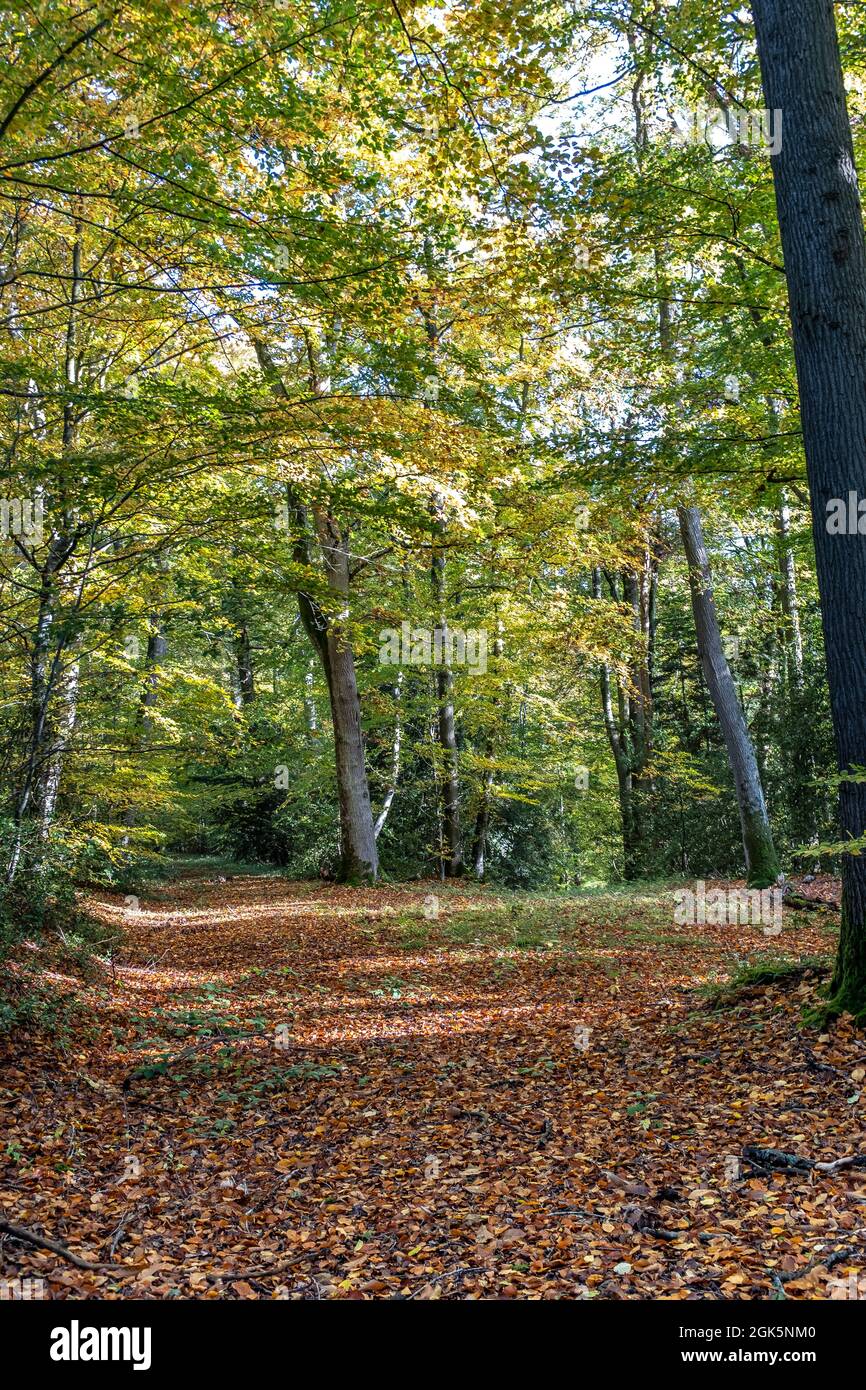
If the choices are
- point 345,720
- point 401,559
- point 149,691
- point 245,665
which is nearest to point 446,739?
point 345,720

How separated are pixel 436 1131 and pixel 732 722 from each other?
31.3ft

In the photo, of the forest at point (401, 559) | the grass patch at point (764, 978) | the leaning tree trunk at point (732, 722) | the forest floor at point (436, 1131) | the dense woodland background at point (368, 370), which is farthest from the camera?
the leaning tree trunk at point (732, 722)

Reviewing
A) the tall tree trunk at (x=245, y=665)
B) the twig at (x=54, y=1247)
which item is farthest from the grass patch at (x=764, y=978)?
the tall tree trunk at (x=245, y=665)

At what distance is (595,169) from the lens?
21.4 ft

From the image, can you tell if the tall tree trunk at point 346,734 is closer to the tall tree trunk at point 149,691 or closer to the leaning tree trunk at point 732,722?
the tall tree trunk at point 149,691

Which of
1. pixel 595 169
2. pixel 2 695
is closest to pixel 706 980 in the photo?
pixel 595 169

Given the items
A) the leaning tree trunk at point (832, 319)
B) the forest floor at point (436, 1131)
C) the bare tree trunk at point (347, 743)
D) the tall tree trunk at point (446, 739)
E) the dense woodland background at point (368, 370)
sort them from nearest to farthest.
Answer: the forest floor at point (436, 1131)
the leaning tree trunk at point (832, 319)
the dense woodland background at point (368, 370)
the bare tree trunk at point (347, 743)
the tall tree trunk at point (446, 739)

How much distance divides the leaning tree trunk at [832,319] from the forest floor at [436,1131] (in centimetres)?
130

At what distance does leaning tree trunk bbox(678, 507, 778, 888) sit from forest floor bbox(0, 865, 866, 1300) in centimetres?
381

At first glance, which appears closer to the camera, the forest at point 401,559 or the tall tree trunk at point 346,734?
the forest at point 401,559

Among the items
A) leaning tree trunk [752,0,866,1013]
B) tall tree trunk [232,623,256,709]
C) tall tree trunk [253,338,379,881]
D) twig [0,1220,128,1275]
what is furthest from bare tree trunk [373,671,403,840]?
twig [0,1220,128,1275]

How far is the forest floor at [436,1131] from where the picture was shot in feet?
10.9

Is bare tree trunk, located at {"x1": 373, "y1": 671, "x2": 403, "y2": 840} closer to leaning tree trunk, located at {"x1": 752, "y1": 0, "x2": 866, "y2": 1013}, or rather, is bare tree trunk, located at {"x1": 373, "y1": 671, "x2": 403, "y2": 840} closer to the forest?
the forest

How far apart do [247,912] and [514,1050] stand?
25.9 ft
